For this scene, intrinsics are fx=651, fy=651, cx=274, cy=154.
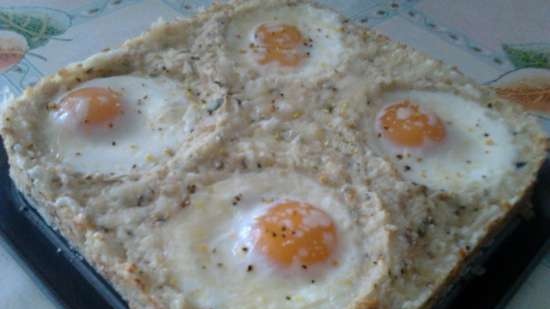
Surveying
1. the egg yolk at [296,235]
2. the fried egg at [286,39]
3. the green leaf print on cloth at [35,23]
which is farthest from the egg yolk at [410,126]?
the green leaf print on cloth at [35,23]

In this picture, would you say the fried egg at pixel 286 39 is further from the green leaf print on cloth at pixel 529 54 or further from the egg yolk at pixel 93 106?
the green leaf print on cloth at pixel 529 54

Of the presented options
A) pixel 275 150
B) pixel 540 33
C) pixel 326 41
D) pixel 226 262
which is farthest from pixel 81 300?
pixel 540 33

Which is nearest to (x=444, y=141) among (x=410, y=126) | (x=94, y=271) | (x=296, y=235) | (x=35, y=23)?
(x=410, y=126)

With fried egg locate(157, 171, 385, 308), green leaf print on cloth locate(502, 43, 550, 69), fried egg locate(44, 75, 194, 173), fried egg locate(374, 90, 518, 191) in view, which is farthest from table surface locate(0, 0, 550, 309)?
fried egg locate(157, 171, 385, 308)

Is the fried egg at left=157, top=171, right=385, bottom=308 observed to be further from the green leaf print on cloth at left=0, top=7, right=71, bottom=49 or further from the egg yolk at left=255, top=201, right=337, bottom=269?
the green leaf print on cloth at left=0, top=7, right=71, bottom=49

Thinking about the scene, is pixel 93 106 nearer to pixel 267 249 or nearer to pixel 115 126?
pixel 115 126
